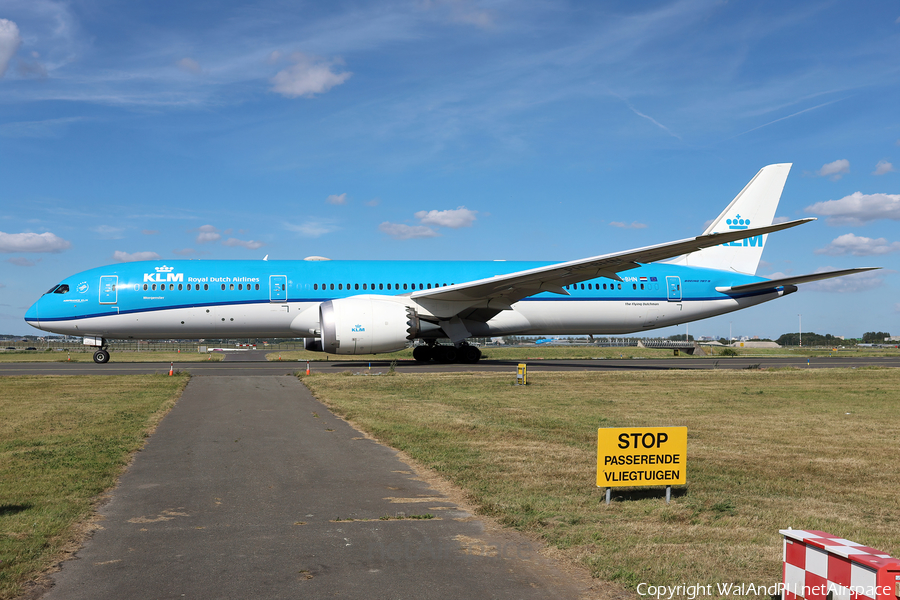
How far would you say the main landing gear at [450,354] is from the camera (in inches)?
1096

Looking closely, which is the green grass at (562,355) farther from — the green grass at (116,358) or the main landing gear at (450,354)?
the green grass at (116,358)

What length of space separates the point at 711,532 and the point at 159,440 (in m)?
8.19

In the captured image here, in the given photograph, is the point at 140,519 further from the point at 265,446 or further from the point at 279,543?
the point at 265,446

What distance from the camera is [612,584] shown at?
4.46 meters

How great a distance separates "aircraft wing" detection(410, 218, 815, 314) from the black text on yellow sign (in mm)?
12975

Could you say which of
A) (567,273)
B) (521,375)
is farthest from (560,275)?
(521,375)

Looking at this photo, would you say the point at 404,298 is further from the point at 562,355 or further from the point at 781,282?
the point at 562,355

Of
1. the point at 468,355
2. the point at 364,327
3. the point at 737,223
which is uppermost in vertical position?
the point at 737,223

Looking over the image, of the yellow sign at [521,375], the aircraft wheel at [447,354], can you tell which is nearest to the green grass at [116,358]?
the aircraft wheel at [447,354]

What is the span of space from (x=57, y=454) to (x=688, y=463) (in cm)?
821

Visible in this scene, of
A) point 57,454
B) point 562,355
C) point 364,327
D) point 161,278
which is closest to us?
point 57,454

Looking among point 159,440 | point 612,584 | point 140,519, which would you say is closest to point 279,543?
point 140,519

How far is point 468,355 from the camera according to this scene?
2792 cm

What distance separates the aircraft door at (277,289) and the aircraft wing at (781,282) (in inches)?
757
